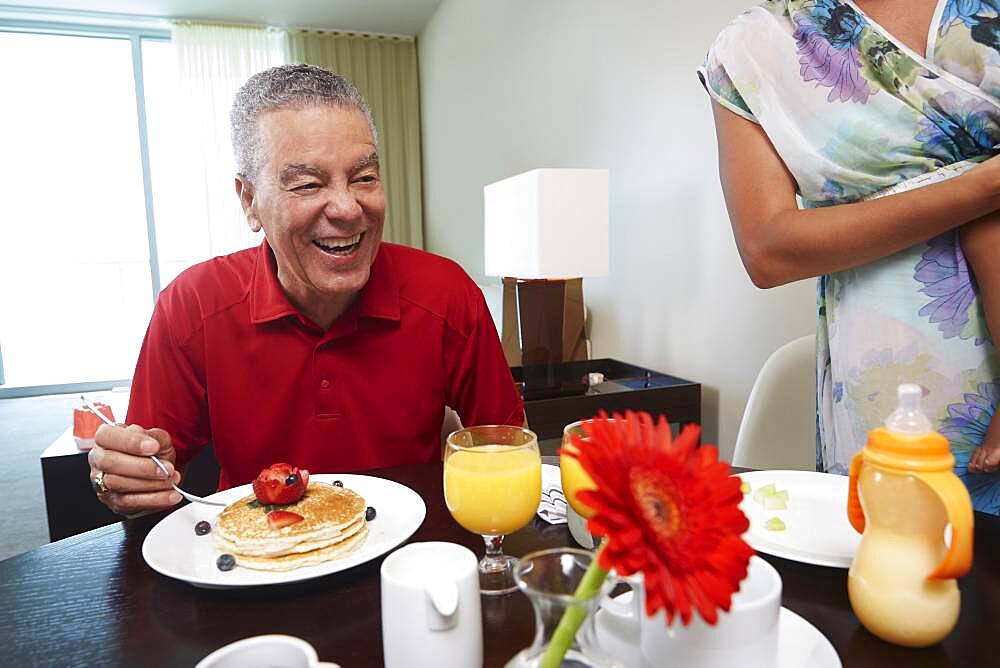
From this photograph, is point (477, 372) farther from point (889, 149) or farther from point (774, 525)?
point (889, 149)

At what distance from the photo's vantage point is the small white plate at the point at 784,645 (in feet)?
1.81

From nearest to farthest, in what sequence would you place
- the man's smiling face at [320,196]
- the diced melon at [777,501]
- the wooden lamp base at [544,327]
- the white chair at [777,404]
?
the diced melon at [777,501]
the man's smiling face at [320,196]
the white chair at [777,404]
the wooden lamp base at [544,327]

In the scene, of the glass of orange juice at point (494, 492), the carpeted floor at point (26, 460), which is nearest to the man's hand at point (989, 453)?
the glass of orange juice at point (494, 492)

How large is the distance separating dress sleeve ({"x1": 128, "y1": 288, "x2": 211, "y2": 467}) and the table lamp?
111cm

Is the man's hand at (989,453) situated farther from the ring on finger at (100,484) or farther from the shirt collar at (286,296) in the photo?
the ring on finger at (100,484)

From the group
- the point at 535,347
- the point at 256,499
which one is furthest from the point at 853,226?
the point at 535,347

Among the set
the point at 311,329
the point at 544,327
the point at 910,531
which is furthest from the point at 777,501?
the point at 544,327

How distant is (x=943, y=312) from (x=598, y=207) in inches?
51.5

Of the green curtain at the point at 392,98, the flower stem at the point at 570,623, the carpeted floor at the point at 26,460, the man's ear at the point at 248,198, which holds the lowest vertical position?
the carpeted floor at the point at 26,460

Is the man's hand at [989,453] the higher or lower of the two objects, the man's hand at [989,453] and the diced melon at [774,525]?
the higher

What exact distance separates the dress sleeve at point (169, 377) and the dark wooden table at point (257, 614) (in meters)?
0.47

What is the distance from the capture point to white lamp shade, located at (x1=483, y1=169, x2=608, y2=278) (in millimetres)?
2137

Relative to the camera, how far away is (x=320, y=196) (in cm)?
123

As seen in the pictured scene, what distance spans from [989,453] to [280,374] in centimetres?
119
